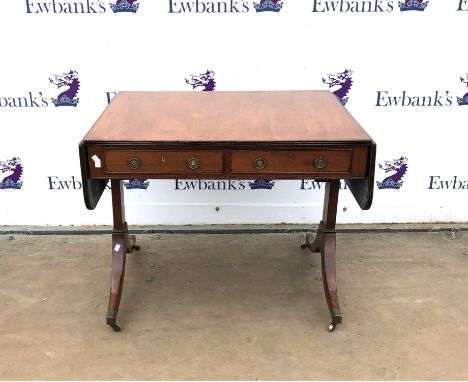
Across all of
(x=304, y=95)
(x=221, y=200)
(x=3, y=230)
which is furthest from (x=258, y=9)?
(x=3, y=230)

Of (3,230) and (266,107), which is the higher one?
(266,107)

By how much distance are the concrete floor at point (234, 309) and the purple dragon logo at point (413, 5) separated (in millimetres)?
1238

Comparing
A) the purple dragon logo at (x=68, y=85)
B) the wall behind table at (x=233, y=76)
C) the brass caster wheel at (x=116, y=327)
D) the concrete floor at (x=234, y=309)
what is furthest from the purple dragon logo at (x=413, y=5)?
the brass caster wheel at (x=116, y=327)

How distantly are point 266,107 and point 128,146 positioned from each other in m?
0.66

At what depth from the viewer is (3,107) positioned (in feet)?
9.30

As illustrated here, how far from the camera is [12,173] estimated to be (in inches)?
117

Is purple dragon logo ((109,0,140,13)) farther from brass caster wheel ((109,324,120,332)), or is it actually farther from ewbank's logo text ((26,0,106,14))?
brass caster wheel ((109,324,120,332))

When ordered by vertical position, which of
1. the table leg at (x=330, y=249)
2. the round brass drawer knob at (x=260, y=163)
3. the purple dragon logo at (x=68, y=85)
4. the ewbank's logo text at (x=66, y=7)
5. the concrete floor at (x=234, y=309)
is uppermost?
the ewbank's logo text at (x=66, y=7)

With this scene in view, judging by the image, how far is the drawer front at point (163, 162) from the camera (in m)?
1.95

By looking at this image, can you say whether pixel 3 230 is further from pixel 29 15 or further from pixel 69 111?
pixel 29 15

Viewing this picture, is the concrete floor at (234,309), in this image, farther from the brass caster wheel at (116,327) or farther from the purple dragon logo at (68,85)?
the purple dragon logo at (68,85)

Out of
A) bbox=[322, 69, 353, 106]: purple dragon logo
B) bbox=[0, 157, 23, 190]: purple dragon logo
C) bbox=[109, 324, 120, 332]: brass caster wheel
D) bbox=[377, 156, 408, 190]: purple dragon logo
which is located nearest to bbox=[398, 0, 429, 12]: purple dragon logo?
bbox=[322, 69, 353, 106]: purple dragon logo

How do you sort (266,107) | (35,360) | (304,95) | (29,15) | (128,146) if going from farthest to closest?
(29,15) → (304,95) → (266,107) → (35,360) → (128,146)

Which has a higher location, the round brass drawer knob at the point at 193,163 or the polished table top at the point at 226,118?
the polished table top at the point at 226,118
